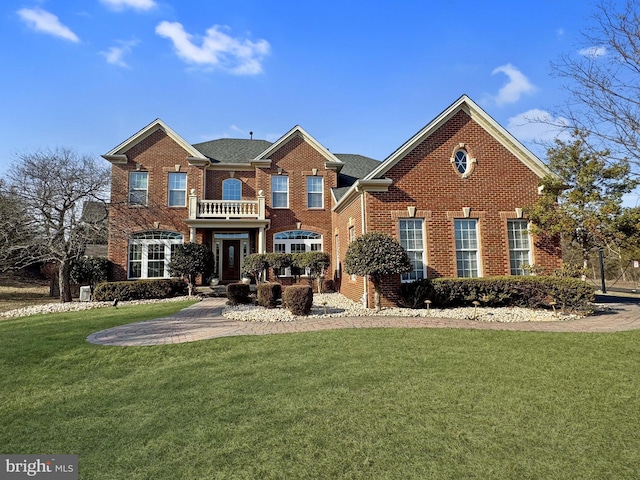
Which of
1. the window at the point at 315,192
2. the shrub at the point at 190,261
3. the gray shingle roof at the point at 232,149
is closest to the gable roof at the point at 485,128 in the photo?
the window at the point at 315,192

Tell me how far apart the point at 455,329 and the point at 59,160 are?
692 inches

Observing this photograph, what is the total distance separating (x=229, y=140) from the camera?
73.3ft

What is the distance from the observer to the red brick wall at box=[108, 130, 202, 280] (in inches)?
702

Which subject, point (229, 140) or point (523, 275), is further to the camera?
point (229, 140)

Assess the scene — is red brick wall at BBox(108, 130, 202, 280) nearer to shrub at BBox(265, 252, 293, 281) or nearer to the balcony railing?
the balcony railing

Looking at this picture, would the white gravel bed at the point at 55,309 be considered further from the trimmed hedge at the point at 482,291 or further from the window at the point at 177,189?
the trimmed hedge at the point at 482,291

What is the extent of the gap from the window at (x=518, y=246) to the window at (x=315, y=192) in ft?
31.7

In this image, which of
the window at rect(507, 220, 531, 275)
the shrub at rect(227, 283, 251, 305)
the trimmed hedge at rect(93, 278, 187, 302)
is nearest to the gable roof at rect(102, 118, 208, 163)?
the trimmed hedge at rect(93, 278, 187, 302)

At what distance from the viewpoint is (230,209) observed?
18344 mm

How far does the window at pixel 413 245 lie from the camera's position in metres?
12.2

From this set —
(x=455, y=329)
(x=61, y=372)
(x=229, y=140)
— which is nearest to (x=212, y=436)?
(x=61, y=372)

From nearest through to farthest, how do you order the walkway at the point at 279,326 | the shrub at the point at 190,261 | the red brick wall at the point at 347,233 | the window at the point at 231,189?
the walkway at the point at 279,326
the red brick wall at the point at 347,233
the shrub at the point at 190,261
the window at the point at 231,189

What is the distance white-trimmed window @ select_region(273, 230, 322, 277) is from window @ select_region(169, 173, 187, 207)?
5528 millimetres

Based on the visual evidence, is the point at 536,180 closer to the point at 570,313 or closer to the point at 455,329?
the point at 570,313
